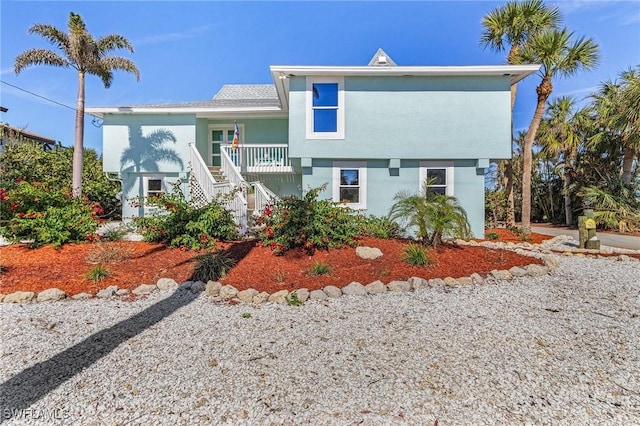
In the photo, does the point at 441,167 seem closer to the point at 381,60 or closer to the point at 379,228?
the point at 379,228

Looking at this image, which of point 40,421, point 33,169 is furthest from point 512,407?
point 33,169

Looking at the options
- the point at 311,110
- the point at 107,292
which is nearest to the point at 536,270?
the point at 107,292

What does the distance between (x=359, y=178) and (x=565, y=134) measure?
1405 cm

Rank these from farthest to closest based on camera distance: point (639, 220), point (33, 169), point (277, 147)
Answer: point (33, 169) → point (639, 220) → point (277, 147)

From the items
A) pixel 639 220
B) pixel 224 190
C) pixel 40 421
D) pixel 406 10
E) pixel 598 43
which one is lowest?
pixel 40 421

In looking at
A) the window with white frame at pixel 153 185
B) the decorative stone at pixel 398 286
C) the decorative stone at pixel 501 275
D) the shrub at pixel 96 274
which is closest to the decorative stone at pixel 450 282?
the decorative stone at pixel 398 286

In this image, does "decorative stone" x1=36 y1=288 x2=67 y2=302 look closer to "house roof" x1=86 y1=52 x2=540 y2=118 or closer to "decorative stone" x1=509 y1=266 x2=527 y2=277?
"decorative stone" x1=509 y1=266 x2=527 y2=277

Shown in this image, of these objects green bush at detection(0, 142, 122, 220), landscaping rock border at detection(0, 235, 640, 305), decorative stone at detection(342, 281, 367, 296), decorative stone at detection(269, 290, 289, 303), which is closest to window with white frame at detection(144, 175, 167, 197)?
green bush at detection(0, 142, 122, 220)

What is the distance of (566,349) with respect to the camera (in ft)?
10.5

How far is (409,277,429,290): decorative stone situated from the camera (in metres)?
5.25

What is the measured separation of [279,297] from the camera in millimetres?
4758

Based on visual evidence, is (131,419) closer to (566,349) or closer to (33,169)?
(566,349)

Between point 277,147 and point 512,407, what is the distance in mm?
11227

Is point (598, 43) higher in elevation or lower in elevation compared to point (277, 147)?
higher
